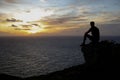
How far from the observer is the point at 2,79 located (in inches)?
715

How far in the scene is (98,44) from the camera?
54.4 feet

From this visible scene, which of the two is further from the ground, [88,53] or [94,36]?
[94,36]

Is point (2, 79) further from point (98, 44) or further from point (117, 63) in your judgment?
point (117, 63)

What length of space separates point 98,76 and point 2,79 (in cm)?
993

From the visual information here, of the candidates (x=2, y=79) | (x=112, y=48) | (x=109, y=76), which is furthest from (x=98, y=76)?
(x=2, y=79)

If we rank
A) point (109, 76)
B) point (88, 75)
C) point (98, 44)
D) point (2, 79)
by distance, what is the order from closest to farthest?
point (109, 76) → point (88, 75) → point (98, 44) → point (2, 79)

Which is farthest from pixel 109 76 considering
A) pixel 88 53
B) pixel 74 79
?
pixel 88 53

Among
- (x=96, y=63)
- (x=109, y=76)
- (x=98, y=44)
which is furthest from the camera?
(x=98, y=44)

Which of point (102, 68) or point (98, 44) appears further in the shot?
point (98, 44)

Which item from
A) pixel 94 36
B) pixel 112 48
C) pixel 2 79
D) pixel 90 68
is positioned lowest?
pixel 2 79

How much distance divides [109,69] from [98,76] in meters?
1.14

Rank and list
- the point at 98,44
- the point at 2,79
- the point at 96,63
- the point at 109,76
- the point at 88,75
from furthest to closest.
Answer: the point at 2,79
the point at 98,44
the point at 96,63
the point at 88,75
the point at 109,76

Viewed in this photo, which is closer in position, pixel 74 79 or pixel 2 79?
pixel 74 79

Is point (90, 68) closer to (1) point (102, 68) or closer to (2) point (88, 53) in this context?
(1) point (102, 68)
